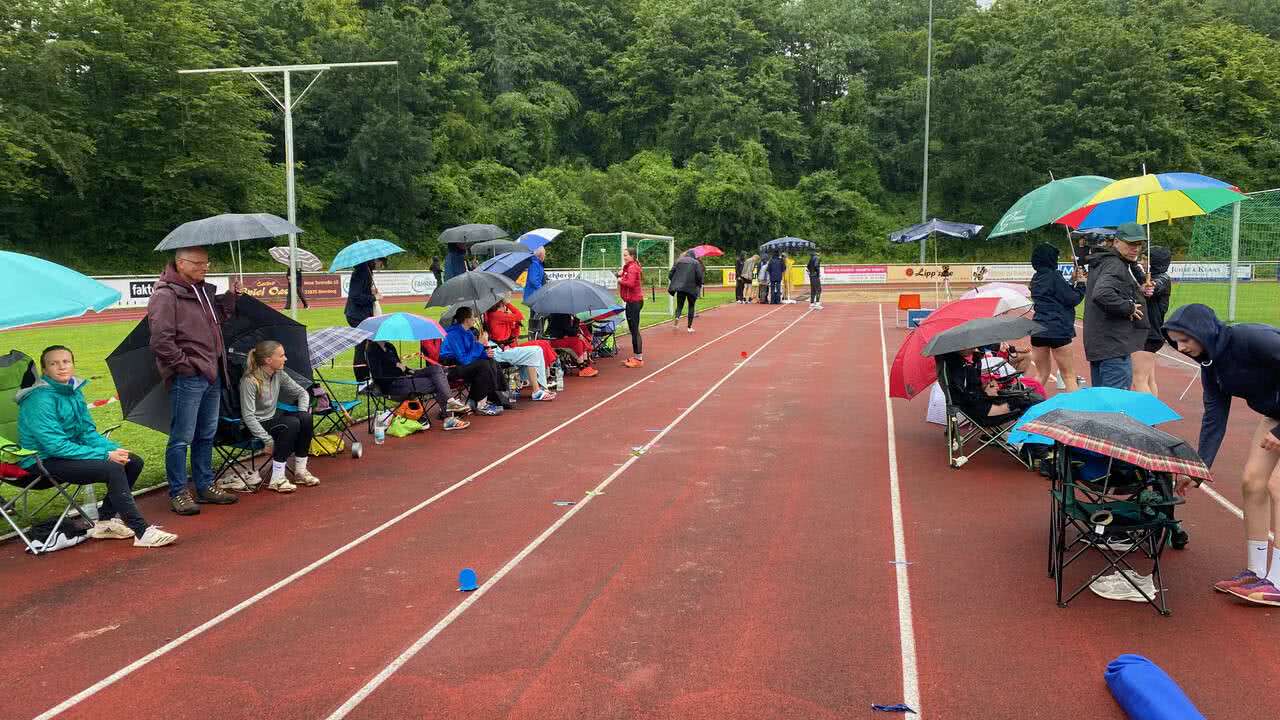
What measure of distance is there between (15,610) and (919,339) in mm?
7262

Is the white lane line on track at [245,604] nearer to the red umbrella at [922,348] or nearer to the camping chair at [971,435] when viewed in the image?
the red umbrella at [922,348]

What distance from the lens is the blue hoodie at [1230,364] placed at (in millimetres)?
4688

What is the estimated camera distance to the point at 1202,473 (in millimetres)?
4562

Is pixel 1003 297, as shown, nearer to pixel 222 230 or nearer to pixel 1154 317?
pixel 1154 317

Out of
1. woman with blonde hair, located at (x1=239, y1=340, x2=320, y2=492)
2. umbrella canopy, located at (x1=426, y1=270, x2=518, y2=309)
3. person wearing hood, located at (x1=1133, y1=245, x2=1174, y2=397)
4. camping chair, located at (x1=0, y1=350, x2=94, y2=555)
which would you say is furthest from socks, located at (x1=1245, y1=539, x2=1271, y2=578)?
umbrella canopy, located at (x1=426, y1=270, x2=518, y2=309)

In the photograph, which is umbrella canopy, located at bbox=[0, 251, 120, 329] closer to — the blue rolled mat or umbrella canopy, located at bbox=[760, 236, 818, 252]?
the blue rolled mat

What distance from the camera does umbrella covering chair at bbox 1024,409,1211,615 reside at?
15.3 ft

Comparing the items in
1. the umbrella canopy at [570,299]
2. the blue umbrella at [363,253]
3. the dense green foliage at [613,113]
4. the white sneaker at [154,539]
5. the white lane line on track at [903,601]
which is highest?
the dense green foliage at [613,113]

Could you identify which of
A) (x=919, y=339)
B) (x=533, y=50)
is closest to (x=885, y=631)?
(x=919, y=339)

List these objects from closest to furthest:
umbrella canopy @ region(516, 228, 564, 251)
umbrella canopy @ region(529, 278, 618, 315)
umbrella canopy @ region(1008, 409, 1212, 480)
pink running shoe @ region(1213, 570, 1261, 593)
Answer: umbrella canopy @ region(1008, 409, 1212, 480) → pink running shoe @ region(1213, 570, 1261, 593) → umbrella canopy @ region(529, 278, 618, 315) → umbrella canopy @ region(516, 228, 564, 251)

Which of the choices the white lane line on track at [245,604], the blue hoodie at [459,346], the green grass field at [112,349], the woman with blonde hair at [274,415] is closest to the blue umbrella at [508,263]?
the green grass field at [112,349]

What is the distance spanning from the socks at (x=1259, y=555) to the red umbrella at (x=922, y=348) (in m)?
3.69

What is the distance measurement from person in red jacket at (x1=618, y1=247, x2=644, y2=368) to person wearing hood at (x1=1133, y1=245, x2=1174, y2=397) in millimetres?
8032

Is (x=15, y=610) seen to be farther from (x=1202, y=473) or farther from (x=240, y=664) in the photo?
(x=1202, y=473)
